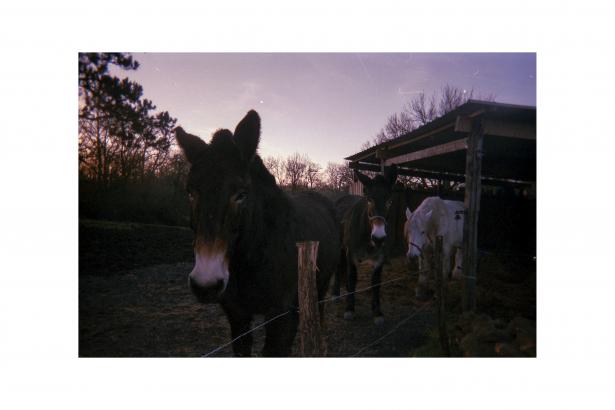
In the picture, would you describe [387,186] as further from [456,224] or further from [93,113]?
[93,113]

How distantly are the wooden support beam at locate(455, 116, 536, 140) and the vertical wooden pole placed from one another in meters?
0.08

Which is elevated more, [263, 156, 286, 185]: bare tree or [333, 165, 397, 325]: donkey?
[263, 156, 286, 185]: bare tree

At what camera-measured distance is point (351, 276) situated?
466cm

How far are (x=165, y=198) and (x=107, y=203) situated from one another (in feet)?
2.75

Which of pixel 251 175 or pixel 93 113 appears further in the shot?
pixel 93 113

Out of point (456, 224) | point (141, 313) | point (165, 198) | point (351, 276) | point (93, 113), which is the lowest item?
point (141, 313)

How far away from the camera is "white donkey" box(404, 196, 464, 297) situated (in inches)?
193

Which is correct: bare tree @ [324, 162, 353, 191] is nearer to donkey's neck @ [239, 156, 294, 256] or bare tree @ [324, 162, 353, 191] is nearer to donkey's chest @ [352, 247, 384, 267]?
donkey's chest @ [352, 247, 384, 267]

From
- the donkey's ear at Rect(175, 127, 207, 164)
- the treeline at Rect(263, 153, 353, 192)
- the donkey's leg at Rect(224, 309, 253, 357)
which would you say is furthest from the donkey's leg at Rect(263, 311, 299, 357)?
the treeline at Rect(263, 153, 353, 192)

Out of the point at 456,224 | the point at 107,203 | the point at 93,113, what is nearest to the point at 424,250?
the point at 456,224

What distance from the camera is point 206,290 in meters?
1.82

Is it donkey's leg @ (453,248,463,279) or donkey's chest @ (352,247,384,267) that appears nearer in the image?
donkey's chest @ (352,247,384,267)

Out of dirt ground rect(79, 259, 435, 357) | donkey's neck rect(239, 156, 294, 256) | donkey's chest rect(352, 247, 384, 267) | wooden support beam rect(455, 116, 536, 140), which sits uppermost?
wooden support beam rect(455, 116, 536, 140)

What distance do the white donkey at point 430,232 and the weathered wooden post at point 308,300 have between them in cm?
295
